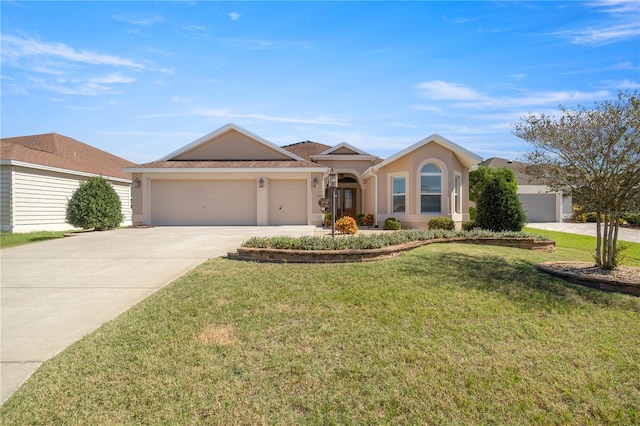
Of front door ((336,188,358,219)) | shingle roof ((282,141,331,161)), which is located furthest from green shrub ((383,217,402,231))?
shingle roof ((282,141,331,161))

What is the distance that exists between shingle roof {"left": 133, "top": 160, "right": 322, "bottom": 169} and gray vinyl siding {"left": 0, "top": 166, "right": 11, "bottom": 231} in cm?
559

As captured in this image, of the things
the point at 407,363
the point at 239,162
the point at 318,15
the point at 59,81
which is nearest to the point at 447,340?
the point at 407,363

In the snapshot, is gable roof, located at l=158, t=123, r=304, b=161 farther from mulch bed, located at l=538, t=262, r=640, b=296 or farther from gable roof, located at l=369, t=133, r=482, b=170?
mulch bed, located at l=538, t=262, r=640, b=296

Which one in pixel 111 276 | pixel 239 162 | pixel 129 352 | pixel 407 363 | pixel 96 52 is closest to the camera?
pixel 407 363

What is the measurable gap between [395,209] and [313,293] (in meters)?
12.2

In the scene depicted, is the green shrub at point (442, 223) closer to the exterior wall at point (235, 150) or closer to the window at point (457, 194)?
the window at point (457, 194)

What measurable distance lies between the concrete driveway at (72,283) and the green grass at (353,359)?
43cm

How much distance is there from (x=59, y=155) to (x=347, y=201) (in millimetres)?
17547

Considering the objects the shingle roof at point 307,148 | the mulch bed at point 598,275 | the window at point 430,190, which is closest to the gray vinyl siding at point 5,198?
the shingle roof at point 307,148

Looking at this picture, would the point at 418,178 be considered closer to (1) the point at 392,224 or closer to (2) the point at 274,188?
(1) the point at 392,224

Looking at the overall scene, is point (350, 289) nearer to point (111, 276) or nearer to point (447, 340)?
point (447, 340)

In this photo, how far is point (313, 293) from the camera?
Result: 18.5 feet

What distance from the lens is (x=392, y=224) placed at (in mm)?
16125

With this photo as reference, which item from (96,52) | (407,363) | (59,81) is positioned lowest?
(407,363)
